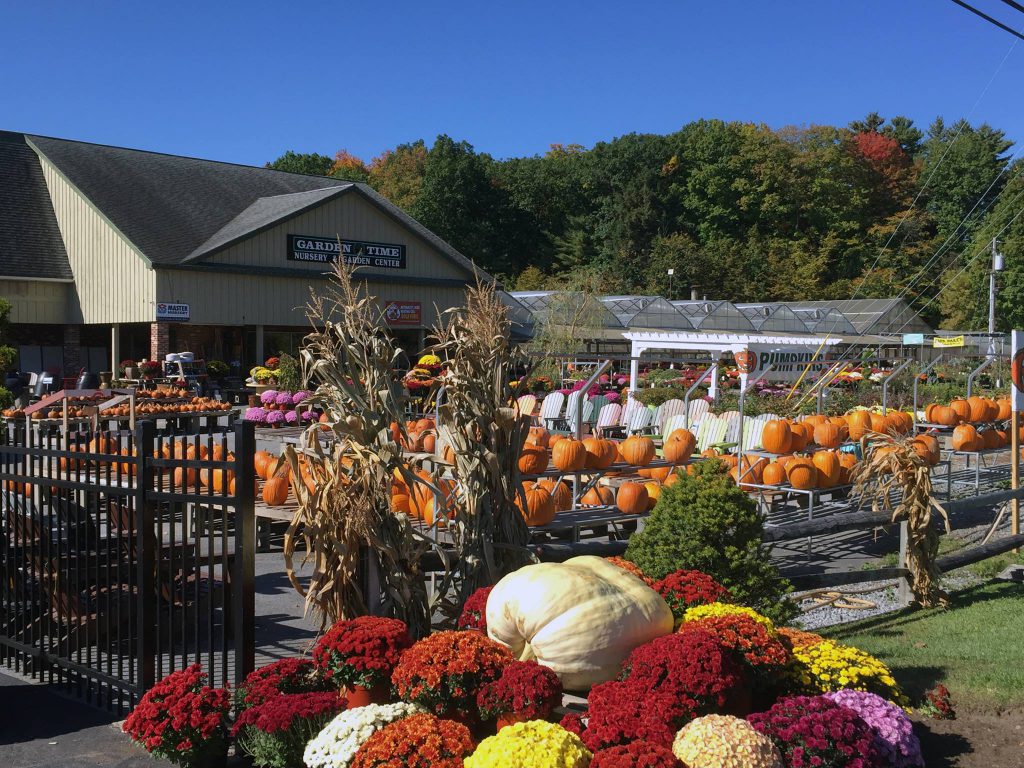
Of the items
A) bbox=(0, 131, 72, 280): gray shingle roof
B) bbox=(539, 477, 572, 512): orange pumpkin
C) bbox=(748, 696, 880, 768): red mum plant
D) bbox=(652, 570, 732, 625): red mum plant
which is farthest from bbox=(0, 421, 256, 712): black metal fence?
bbox=(0, 131, 72, 280): gray shingle roof

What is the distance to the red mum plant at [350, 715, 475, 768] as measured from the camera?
3684 mm

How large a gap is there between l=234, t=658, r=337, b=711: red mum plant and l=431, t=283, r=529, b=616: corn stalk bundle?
35.5 inches

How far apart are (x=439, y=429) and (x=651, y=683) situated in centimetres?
199

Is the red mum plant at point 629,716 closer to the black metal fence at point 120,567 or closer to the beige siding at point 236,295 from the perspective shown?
the black metal fence at point 120,567

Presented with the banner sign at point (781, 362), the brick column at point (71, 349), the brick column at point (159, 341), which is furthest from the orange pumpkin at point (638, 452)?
the brick column at point (71, 349)

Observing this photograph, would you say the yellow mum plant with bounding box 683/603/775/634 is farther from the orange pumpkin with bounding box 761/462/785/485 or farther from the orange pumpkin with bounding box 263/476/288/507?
the orange pumpkin with bounding box 761/462/785/485

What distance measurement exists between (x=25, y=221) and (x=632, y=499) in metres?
29.6

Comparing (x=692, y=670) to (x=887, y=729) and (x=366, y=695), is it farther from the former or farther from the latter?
(x=366, y=695)

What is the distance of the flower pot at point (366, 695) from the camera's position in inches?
178

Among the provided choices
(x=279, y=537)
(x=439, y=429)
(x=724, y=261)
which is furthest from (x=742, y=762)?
(x=724, y=261)

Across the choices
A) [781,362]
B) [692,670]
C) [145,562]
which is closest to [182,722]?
[145,562]

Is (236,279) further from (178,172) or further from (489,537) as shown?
(489,537)

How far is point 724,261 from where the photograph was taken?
5956 centimetres

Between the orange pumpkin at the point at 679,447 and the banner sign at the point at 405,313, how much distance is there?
81.0 ft
